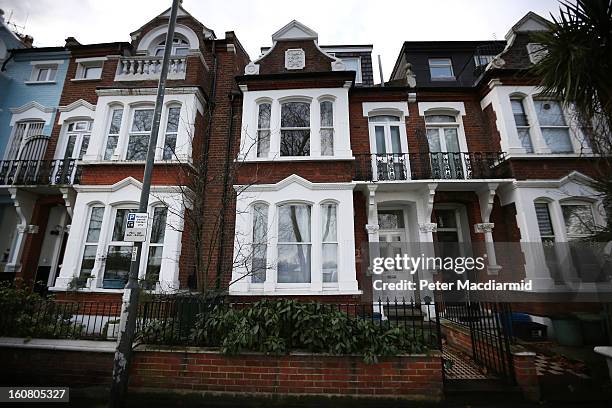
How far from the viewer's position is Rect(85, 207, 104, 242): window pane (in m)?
8.94

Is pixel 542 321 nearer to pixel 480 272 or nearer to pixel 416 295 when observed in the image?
pixel 480 272

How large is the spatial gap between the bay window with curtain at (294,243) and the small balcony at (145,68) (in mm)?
6283

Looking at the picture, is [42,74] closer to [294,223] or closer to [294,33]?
[294,33]

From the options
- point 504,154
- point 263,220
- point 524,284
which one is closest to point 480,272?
point 524,284

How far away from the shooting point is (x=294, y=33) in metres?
10.7

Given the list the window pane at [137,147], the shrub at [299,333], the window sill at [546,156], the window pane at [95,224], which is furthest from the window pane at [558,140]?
the window pane at [95,224]

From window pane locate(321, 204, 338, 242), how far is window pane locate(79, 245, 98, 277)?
23.3ft

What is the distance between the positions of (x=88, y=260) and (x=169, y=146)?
4284 mm

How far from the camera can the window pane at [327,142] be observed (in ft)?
31.6

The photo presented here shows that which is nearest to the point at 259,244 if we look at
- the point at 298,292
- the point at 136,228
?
the point at 298,292

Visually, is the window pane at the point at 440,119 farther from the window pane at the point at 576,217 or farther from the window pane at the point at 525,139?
the window pane at the point at 576,217

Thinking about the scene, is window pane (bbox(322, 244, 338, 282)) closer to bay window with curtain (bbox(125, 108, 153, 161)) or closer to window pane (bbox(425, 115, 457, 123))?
window pane (bbox(425, 115, 457, 123))

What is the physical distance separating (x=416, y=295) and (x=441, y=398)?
17.3 feet

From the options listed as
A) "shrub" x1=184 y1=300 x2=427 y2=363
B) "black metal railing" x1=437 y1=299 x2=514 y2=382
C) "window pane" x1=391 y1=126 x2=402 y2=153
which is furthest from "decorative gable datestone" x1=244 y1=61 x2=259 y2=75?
"black metal railing" x1=437 y1=299 x2=514 y2=382
